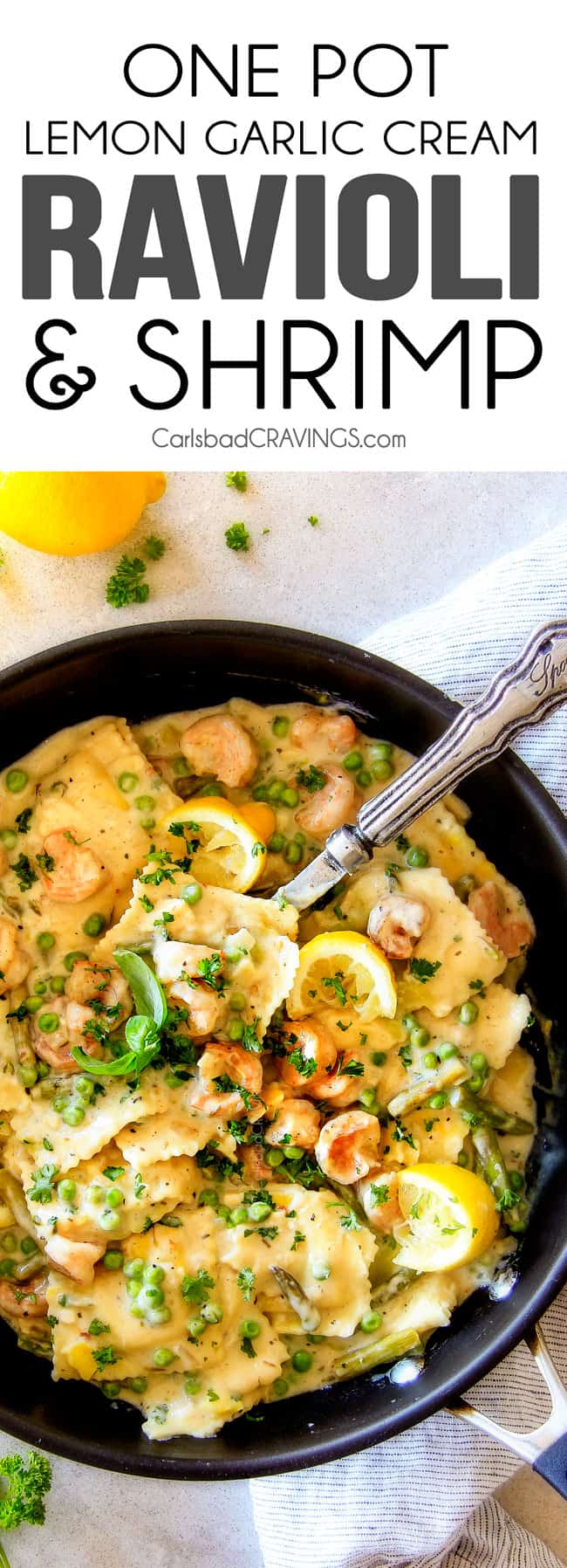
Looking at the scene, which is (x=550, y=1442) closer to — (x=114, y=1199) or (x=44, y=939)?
(x=114, y=1199)

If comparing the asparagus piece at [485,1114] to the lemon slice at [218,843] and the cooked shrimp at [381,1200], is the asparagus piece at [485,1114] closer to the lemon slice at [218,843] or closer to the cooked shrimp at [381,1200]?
the cooked shrimp at [381,1200]

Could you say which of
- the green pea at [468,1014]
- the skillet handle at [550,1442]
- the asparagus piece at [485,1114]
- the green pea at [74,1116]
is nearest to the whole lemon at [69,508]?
the green pea at [74,1116]

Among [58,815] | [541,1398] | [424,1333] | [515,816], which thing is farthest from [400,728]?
[541,1398]

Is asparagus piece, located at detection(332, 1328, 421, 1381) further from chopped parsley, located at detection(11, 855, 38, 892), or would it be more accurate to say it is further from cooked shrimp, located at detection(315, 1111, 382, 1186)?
chopped parsley, located at detection(11, 855, 38, 892)

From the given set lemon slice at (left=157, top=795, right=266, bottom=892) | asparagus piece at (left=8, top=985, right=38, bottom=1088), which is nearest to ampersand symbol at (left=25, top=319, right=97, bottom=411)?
lemon slice at (left=157, top=795, right=266, bottom=892)

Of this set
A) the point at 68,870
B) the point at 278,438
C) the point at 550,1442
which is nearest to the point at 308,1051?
the point at 68,870

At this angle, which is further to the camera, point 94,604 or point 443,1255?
point 94,604

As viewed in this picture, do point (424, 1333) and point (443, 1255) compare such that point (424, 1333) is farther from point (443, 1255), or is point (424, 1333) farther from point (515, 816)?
point (515, 816)
